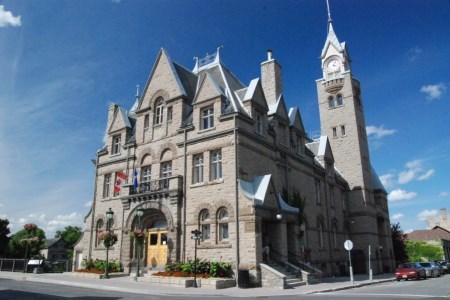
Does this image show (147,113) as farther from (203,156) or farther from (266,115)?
(266,115)

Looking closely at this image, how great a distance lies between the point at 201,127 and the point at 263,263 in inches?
395

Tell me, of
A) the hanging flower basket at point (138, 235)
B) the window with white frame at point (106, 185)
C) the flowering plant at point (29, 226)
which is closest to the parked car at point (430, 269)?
the hanging flower basket at point (138, 235)

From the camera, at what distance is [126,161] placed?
29.9 metres

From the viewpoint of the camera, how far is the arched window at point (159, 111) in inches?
1138

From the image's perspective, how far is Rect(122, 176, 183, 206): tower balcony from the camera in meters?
25.2

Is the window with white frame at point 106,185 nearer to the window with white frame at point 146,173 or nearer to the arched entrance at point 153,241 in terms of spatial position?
the window with white frame at point 146,173

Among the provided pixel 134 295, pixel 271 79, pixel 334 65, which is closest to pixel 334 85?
pixel 334 65

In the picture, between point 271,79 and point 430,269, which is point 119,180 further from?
point 430,269

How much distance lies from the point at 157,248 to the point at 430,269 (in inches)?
935

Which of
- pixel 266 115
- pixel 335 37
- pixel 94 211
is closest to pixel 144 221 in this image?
pixel 94 211

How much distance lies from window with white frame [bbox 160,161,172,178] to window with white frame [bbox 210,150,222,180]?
3784mm

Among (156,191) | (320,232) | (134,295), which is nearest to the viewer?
(134,295)

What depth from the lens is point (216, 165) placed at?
2491cm

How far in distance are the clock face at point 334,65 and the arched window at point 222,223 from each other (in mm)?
29631
